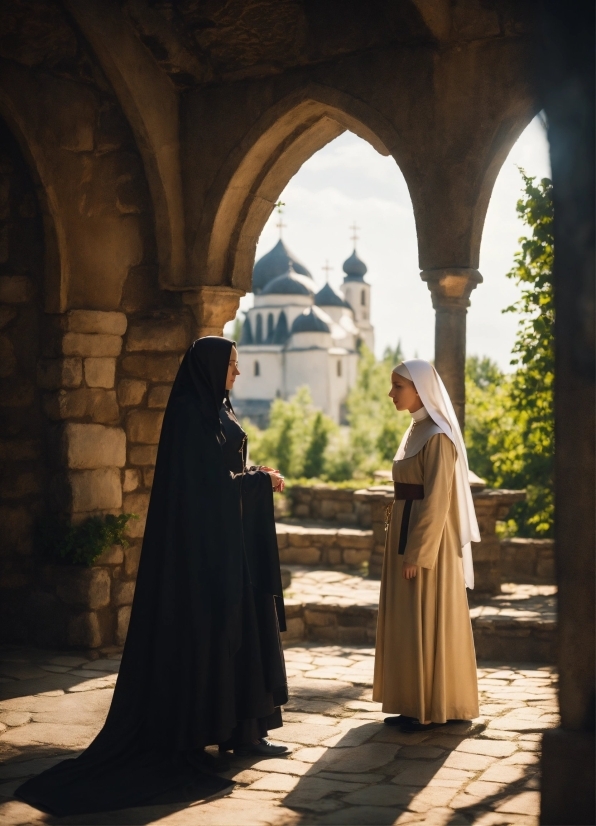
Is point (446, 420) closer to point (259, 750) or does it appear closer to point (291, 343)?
point (259, 750)

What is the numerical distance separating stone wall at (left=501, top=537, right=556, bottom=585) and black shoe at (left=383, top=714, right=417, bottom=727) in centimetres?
507

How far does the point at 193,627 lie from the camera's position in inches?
158

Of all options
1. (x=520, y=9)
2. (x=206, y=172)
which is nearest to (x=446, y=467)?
(x=520, y=9)

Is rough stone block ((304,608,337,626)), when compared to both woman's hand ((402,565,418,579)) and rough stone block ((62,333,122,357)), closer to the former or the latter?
rough stone block ((62,333,122,357))

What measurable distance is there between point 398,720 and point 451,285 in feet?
8.52

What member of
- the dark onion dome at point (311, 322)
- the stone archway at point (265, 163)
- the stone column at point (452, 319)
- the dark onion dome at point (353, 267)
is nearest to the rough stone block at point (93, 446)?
the stone archway at point (265, 163)

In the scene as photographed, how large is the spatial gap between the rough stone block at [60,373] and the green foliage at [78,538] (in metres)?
0.84

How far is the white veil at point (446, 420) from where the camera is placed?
182 inches

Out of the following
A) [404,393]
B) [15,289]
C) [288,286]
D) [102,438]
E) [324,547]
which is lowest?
[324,547]

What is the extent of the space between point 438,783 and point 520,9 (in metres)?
4.02

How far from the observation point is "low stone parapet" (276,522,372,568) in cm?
1033

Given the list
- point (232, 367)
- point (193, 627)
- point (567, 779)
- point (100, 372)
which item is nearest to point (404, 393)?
point (232, 367)

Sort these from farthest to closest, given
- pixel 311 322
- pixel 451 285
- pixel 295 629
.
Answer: pixel 311 322 → pixel 295 629 → pixel 451 285

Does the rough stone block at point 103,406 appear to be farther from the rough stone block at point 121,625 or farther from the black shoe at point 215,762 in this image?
the black shoe at point 215,762
